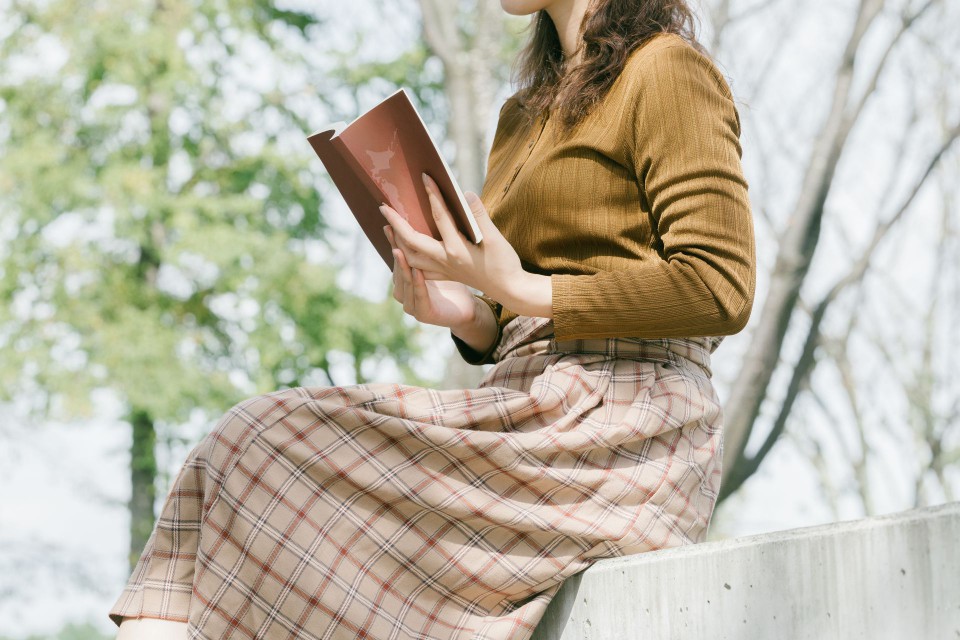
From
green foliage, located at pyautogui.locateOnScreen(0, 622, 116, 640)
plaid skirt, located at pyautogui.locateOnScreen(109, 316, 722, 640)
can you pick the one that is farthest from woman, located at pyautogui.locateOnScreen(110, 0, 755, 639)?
green foliage, located at pyautogui.locateOnScreen(0, 622, 116, 640)

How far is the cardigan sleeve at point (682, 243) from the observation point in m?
1.58

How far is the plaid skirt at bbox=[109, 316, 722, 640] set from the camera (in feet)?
4.64

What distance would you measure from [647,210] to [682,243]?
16cm

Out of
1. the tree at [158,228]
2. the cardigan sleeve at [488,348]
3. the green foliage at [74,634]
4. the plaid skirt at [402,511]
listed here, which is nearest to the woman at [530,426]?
the plaid skirt at [402,511]

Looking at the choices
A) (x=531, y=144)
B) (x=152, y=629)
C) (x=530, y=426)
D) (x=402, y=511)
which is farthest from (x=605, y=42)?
(x=152, y=629)

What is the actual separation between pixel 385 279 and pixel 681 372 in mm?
8217

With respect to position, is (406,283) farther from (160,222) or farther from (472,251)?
(160,222)

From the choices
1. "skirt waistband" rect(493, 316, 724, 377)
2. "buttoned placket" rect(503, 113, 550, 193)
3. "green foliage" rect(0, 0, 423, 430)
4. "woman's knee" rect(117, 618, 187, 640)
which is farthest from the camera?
"green foliage" rect(0, 0, 423, 430)

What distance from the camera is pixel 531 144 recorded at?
198cm

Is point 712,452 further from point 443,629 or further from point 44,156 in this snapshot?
point 44,156

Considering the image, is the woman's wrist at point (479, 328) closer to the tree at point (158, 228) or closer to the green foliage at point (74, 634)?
the tree at point (158, 228)

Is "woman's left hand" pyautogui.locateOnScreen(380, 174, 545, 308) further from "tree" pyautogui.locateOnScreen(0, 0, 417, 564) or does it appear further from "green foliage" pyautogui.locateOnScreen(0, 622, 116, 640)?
"green foliage" pyautogui.locateOnScreen(0, 622, 116, 640)

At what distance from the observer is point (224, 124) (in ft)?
31.7

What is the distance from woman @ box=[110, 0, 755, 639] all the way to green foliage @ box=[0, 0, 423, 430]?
24.7 ft
